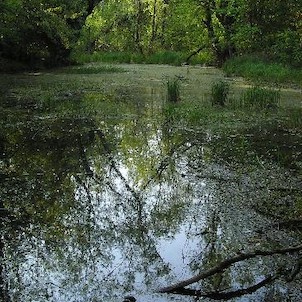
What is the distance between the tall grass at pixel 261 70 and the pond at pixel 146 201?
141 inches

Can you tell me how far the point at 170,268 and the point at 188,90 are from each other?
689 cm

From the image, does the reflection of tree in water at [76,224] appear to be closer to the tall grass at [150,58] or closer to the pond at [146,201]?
the pond at [146,201]

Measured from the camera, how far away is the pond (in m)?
2.68

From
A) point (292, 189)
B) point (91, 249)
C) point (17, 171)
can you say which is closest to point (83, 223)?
point (91, 249)

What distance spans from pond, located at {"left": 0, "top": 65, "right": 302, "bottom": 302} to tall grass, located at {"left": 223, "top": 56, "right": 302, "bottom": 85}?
3573 mm

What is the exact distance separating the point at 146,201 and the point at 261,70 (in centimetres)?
861

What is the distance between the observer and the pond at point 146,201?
106 inches

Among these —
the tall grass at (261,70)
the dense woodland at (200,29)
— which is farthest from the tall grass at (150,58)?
the tall grass at (261,70)

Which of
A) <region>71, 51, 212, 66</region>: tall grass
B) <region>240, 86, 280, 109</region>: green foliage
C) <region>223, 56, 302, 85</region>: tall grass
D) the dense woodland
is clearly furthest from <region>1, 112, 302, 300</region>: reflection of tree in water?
<region>71, 51, 212, 66</region>: tall grass

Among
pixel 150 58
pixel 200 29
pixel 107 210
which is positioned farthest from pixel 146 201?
pixel 150 58

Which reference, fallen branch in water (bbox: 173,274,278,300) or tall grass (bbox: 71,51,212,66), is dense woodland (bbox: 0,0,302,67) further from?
fallen branch in water (bbox: 173,274,278,300)

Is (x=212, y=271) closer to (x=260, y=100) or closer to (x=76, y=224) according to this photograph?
(x=76, y=224)

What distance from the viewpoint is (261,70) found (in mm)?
11836

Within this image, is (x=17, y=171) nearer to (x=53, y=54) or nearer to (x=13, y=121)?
(x=13, y=121)
